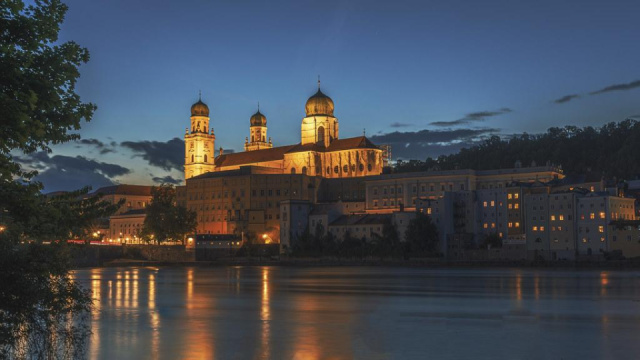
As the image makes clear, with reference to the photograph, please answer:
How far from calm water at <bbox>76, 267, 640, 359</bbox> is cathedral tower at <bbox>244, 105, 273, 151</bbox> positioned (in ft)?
377

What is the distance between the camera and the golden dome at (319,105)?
14350 centimetres

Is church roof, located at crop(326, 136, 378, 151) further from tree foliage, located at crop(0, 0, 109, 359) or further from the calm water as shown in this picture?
tree foliage, located at crop(0, 0, 109, 359)

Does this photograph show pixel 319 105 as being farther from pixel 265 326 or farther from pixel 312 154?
pixel 265 326

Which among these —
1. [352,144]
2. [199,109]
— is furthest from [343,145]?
[199,109]

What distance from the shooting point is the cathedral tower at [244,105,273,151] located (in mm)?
170500

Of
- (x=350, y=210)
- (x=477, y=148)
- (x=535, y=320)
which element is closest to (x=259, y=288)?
(x=535, y=320)

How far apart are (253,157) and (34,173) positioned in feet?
449

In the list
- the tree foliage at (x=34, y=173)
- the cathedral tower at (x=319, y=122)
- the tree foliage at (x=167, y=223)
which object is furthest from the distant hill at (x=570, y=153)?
the tree foliage at (x=34, y=173)

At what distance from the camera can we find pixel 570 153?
168 meters

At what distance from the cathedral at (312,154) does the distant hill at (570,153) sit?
93.8 feet

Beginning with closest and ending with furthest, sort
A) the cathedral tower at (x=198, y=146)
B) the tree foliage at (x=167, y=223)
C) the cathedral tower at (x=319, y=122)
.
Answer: the tree foliage at (x=167, y=223) → the cathedral tower at (x=319, y=122) → the cathedral tower at (x=198, y=146)

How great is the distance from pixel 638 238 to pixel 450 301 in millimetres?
48922

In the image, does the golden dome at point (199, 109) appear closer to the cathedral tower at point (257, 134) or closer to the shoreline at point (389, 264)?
the cathedral tower at point (257, 134)

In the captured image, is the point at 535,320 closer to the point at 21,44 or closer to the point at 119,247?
the point at 21,44
